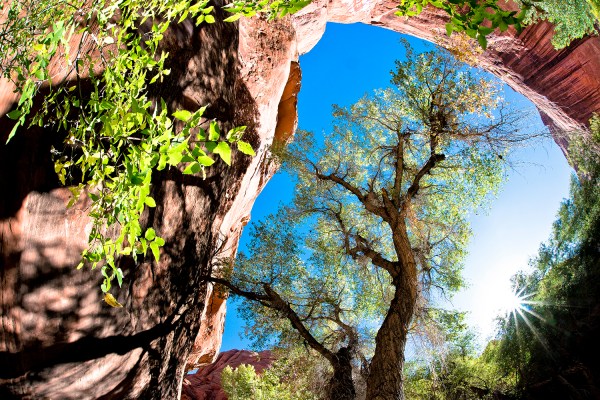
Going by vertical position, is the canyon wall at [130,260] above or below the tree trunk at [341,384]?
above

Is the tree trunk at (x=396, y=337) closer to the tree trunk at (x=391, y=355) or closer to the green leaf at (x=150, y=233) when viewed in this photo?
the tree trunk at (x=391, y=355)

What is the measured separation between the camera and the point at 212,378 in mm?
35000

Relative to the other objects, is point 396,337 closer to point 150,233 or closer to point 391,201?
point 391,201

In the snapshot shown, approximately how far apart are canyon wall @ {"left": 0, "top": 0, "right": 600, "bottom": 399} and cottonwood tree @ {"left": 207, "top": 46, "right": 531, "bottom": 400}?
2559 mm

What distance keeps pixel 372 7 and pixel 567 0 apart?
39.4 ft

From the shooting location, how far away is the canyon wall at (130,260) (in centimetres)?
512

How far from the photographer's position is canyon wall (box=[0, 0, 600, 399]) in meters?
5.12

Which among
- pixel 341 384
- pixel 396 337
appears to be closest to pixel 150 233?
pixel 396 337

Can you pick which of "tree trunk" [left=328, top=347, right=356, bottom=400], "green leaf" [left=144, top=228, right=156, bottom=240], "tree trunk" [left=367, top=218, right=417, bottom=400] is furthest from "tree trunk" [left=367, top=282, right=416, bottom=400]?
"green leaf" [left=144, top=228, right=156, bottom=240]

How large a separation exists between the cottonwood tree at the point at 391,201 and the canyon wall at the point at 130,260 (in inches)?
101

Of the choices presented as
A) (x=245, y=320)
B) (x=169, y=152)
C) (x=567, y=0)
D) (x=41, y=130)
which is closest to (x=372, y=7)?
(x=567, y=0)

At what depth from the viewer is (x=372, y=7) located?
74.2ft

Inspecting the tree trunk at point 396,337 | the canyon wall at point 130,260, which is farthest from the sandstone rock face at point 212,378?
the canyon wall at point 130,260

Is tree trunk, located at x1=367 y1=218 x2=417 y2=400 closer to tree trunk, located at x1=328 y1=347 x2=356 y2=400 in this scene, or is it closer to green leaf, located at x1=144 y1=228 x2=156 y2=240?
tree trunk, located at x1=328 y1=347 x2=356 y2=400
